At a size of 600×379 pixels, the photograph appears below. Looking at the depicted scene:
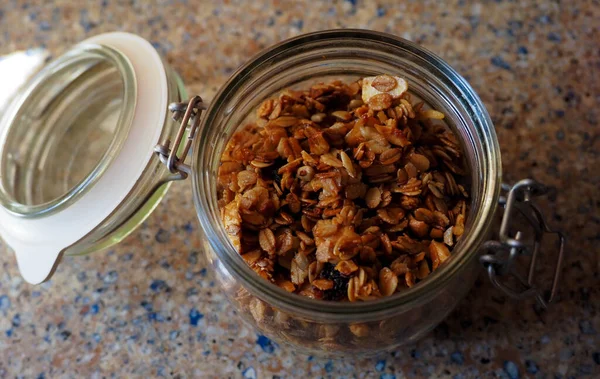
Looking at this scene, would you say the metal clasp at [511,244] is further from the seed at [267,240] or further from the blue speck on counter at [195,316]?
the blue speck on counter at [195,316]

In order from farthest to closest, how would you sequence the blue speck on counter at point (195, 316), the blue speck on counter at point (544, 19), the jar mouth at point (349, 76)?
the blue speck on counter at point (544, 19) → the blue speck on counter at point (195, 316) → the jar mouth at point (349, 76)

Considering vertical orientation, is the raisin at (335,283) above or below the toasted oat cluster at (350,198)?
below

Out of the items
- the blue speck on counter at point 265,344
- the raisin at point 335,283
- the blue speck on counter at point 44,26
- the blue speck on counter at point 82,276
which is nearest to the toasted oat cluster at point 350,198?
the raisin at point 335,283

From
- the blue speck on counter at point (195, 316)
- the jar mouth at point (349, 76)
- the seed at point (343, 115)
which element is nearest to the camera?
the jar mouth at point (349, 76)

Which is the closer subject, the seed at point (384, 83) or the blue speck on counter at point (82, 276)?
the seed at point (384, 83)

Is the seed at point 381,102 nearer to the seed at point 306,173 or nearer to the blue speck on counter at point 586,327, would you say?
the seed at point 306,173

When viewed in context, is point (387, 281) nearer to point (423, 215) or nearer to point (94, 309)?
point (423, 215)

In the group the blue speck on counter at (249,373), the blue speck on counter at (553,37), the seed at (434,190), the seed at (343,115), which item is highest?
the blue speck on counter at (553,37)
